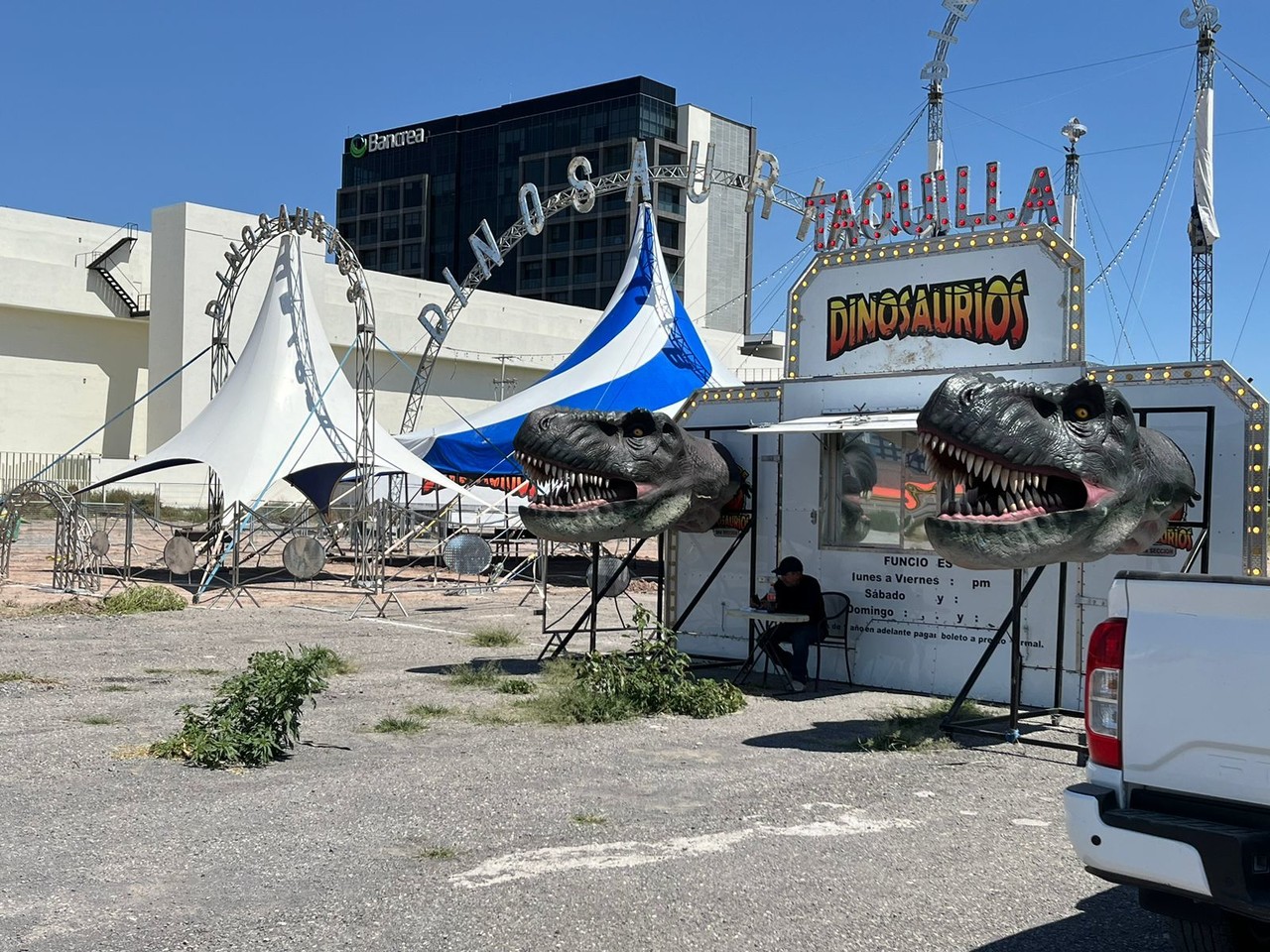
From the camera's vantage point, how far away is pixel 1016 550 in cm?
811

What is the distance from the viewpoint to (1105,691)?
170 inches

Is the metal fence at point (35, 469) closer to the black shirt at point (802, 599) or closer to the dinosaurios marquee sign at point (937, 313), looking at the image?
the dinosaurios marquee sign at point (937, 313)

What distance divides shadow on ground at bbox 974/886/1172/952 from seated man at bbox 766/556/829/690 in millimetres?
5816

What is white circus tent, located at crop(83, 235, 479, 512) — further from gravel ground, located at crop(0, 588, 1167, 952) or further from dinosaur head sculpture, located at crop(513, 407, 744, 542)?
dinosaur head sculpture, located at crop(513, 407, 744, 542)

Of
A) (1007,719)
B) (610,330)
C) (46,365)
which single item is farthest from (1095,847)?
(46,365)

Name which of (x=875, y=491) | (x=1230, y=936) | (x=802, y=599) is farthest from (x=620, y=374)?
(x=1230, y=936)

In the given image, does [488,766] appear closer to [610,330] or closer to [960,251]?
[960,251]

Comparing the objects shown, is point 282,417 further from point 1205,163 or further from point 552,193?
point 552,193

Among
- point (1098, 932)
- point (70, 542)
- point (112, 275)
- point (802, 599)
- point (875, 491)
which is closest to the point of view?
point (1098, 932)

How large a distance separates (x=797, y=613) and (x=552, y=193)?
85380 millimetres

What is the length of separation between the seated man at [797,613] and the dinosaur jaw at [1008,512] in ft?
10.7

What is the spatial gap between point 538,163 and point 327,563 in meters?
69.3

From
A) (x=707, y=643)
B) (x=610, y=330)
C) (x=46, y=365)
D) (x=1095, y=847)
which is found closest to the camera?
(x=1095, y=847)

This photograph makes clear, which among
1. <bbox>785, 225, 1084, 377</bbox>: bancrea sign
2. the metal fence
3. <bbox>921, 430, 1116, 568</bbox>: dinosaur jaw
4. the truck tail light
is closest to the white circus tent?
<bbox>785, 225, 1084, 377</bbox>: bancrea sign
